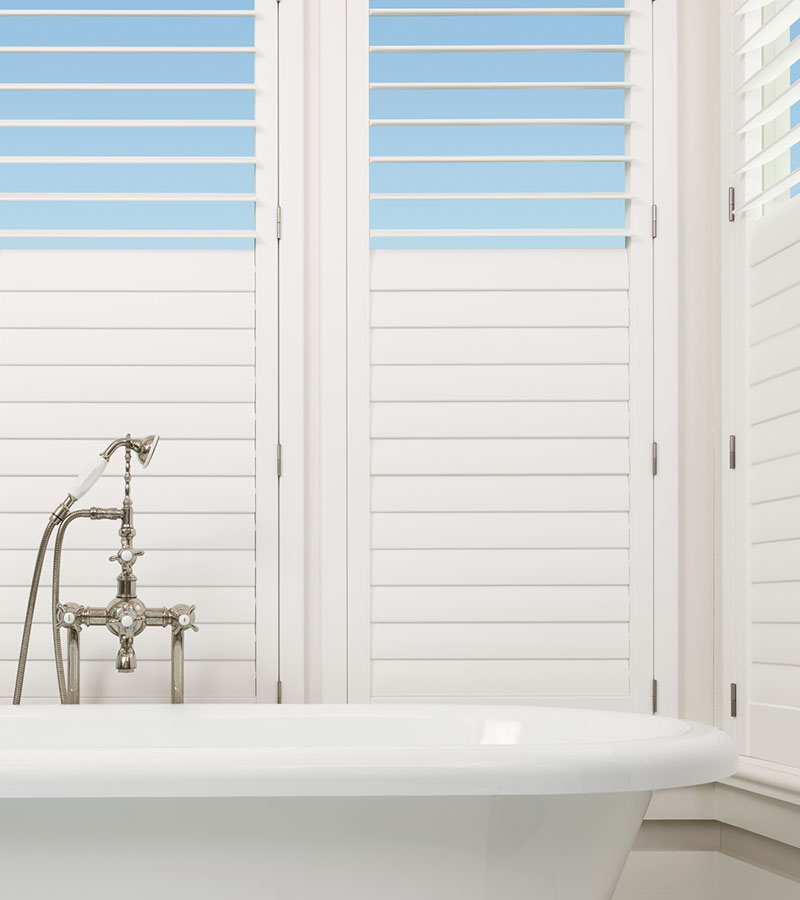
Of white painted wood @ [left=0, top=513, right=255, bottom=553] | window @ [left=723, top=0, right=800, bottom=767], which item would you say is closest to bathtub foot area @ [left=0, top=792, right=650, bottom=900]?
window @ [left=723, top=0, right=800, bottom=767]

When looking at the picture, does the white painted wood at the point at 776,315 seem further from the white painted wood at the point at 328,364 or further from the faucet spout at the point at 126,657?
the faucet spout at the point at 126,657

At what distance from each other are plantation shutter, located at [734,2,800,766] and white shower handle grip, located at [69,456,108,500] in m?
1.21

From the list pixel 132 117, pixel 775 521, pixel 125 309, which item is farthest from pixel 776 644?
pixel 132 117

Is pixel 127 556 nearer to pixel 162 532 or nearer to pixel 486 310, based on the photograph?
pixel 162 532

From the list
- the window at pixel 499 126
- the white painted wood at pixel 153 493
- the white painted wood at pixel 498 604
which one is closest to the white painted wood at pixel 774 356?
the window at pixel 499 126

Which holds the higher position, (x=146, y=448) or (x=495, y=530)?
(x=146, y=448)

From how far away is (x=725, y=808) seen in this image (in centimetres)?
208

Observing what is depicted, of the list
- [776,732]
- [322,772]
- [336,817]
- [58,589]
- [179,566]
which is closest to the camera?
[322,772]

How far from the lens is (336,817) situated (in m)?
1.29

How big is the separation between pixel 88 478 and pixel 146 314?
1.24ft

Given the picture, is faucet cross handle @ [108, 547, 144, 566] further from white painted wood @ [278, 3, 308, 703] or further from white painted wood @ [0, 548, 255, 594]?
white painted wood @ [278, 3, 308, 703]

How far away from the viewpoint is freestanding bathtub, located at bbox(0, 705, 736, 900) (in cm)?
118

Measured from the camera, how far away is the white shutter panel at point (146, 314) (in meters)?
2.12

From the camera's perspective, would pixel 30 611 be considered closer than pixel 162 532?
Yes
